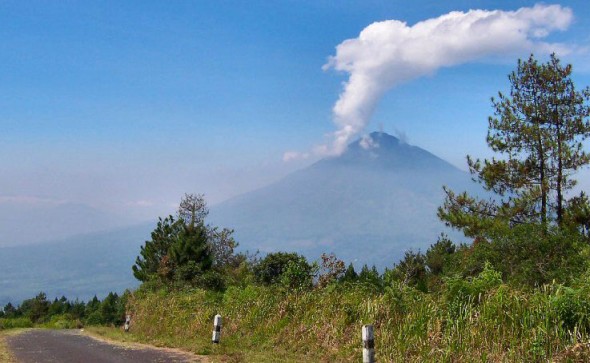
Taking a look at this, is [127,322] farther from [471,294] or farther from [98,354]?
[471,294]

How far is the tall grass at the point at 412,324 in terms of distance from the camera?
8.32m

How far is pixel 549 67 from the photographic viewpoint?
26234mm

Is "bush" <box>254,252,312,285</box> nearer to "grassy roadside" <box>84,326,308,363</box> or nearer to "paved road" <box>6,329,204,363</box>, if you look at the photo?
"grassy roadside" <box>84,326,308,363</box>

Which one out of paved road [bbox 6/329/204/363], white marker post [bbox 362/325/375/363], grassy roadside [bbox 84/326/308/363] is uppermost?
white marker post [bbox 362/325/375/363]

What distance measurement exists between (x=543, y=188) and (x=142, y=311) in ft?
66.0

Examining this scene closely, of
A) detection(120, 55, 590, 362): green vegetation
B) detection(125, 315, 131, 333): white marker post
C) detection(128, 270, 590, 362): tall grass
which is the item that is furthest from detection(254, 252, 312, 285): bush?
detection(128, 270, 590, 362): tall grass

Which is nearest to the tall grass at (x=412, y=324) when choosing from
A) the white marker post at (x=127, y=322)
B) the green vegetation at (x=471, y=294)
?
the green vegetation at (x=471, y=294)

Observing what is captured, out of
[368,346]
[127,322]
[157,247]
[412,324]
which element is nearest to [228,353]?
[368,346]

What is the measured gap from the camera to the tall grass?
8.32 meters

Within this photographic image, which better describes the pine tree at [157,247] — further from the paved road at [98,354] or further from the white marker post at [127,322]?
the paved road at [98,354]

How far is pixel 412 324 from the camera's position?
33.0ft

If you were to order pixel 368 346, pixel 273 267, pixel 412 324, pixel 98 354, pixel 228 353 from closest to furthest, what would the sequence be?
pixel 368 346 → pixel 412 324 → pixel 228 353 → pixel 98 354 → pixel 273 267

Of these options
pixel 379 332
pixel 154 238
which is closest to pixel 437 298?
pixel 379 332

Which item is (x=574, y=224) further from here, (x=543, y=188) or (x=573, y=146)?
(x=573, y=146)
